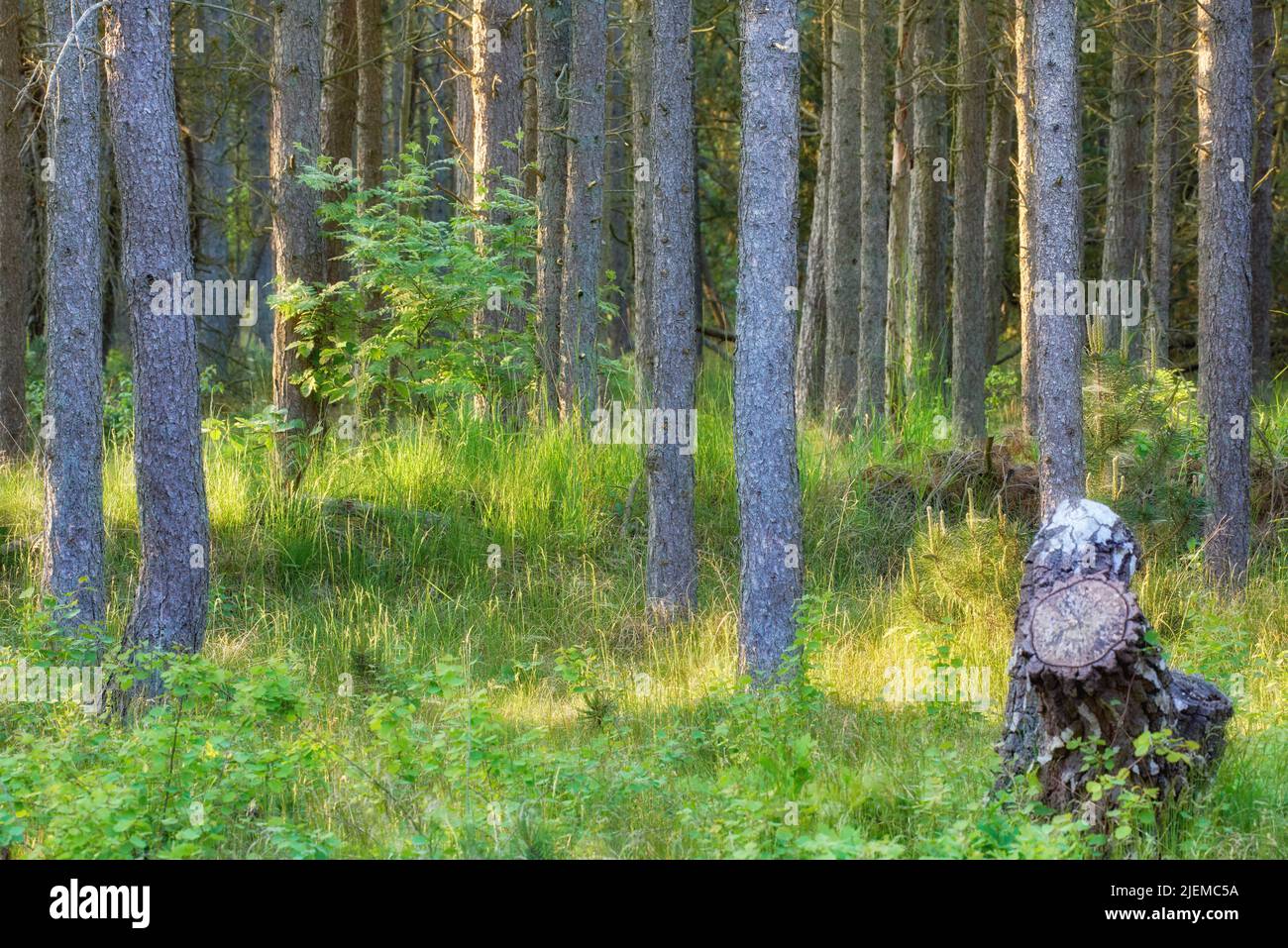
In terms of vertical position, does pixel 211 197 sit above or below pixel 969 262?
above

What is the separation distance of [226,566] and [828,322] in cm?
736

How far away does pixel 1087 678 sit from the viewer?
210 inches

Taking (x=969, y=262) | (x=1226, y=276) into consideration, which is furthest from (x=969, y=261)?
(x=1226, y=276)

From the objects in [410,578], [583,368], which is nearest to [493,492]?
[410,578]

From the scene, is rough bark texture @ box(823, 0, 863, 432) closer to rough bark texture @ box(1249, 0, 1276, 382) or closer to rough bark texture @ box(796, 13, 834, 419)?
rough bark texture @ box(796, 13, 834, 419)

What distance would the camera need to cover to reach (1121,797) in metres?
5.30

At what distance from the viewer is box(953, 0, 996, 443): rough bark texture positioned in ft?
47.2

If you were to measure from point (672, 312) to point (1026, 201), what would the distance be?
2.71 m

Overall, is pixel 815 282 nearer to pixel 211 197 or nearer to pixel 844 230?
pixel 844 230

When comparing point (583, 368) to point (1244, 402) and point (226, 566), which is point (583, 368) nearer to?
point (226, 566)

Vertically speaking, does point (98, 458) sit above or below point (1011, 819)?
above

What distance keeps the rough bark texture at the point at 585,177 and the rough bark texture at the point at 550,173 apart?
28cm

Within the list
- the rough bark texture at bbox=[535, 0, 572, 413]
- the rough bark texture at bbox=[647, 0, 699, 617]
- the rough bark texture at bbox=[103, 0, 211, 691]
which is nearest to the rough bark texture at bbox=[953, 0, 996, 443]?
the rough bark texture at bbox=[535, 0, 572, 413]

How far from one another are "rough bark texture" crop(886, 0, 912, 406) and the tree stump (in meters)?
8.97
